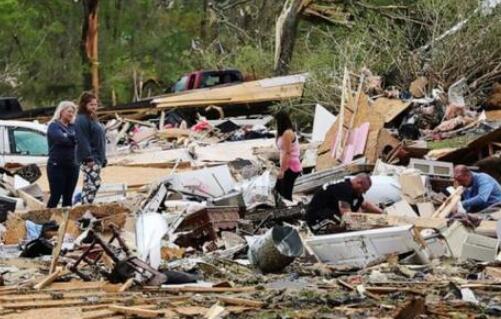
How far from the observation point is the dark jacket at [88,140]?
13.6 m

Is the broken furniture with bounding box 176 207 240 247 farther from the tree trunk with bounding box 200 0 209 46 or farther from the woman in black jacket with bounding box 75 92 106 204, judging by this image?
the tree trunk with bounding box 200 0 209 46

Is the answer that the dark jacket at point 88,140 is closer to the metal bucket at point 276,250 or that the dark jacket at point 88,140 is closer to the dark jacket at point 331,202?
the dark jacket at point 331,202

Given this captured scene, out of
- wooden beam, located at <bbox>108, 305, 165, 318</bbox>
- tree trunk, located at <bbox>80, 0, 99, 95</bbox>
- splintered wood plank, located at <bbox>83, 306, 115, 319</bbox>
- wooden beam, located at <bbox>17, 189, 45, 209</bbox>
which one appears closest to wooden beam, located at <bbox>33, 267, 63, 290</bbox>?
splintered wood plank, located at <bbox>83, 306, 115, 319</bbox>

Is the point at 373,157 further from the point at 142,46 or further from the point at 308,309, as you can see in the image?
the point at 142,46

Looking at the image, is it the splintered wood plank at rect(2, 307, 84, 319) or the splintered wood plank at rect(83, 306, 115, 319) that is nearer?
the splintered wood plank at rect(83, 306, 115, 319)

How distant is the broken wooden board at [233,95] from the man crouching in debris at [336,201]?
15232 millimetres

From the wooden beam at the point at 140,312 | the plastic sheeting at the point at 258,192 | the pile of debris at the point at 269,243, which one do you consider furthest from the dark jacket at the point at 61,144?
the wooden beam at the point at 140,312

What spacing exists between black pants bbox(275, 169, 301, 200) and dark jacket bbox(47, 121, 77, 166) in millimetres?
2827

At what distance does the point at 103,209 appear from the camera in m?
13.4

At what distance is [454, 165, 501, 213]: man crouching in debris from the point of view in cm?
1373

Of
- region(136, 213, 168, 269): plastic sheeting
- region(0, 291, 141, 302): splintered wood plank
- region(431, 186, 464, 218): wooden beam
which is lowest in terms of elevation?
region(0, 291, 141, 302): splintered wood plank

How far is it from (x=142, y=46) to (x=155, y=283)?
43382mm

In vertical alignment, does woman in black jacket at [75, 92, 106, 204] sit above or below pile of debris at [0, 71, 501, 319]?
above

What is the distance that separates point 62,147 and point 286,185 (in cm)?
309
